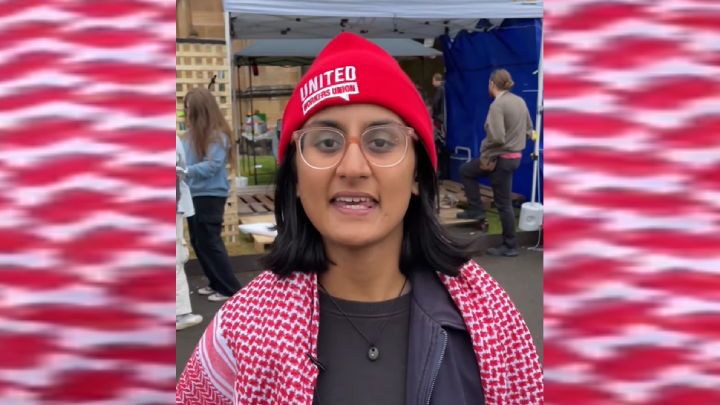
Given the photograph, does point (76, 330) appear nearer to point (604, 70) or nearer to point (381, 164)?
point (604, 70)

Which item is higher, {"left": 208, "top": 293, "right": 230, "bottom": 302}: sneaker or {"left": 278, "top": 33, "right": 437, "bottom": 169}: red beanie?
{"left": 278, "top": 33, "right": 437, "bottom": 169}: red beanie

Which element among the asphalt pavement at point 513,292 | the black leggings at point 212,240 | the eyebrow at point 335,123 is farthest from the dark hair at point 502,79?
the eyebrow at point 335,123

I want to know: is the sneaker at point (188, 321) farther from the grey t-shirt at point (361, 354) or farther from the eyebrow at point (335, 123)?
the eyebrow at point (335, 123)

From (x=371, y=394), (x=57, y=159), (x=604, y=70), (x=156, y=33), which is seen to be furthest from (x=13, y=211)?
(x=371, y=394)

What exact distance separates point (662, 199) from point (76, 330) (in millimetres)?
494

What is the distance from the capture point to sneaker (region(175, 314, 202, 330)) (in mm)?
4134

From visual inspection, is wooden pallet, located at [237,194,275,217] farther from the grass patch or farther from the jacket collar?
the jacket collar

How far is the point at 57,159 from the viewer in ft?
1.49

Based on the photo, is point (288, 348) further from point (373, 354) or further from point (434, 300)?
point (434, 300)

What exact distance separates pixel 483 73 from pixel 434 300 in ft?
26.0

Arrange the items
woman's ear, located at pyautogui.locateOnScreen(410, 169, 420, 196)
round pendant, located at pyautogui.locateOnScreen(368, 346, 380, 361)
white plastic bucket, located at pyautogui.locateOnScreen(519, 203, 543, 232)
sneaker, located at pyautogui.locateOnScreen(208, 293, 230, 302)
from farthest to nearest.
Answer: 1. white plastic bucket, located at pyautogui.locateOnScreen(519, 203, 543, 232)
2. sneaker, located at pyautogui.locateOnScreen(208, 293, 230, 302)
3. woman's ear, located at pyautogui.locateOnScreen(410, 169, 420, 196)
4. round pendant, located at pyautogui.locateOnScreen(368, 346, 380, 361)

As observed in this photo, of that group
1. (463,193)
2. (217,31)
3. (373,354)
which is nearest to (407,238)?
(373,354)

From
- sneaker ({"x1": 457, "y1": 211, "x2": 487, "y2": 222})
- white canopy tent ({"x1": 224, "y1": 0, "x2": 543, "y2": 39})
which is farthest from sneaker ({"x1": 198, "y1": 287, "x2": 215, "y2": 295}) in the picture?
sneaker ({"x1": 457, "y1": 211, "x2": 487, "y2": 222})

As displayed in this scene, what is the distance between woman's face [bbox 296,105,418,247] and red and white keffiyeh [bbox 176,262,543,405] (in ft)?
0.59
